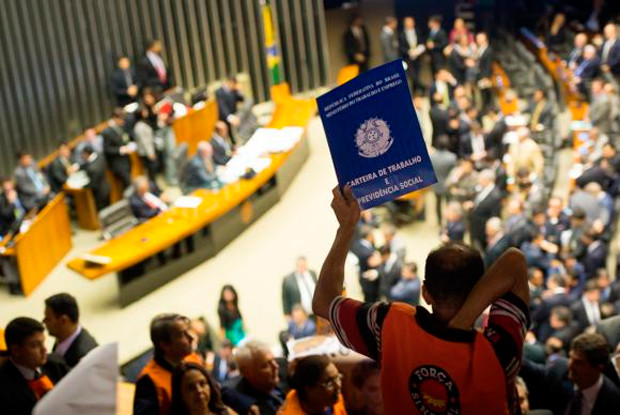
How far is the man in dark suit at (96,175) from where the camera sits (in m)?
13.6

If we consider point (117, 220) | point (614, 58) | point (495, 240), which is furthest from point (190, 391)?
point (614, 58)

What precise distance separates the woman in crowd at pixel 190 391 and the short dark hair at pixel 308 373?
14.1 inches

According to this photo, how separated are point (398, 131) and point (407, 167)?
106mm

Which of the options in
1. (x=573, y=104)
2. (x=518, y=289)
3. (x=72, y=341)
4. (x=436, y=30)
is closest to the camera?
(x=518, y=289)

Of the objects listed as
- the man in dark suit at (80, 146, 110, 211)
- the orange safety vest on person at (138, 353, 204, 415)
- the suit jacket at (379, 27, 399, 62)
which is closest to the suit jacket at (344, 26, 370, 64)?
the suit jacket at (379, 27, 399, 62)

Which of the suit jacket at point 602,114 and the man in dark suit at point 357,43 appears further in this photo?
the man in dark suit at point 357,43

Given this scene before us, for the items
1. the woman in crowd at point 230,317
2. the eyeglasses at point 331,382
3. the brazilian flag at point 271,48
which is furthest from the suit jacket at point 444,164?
the eyeglasses at point 331,382

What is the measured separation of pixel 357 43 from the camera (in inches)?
763

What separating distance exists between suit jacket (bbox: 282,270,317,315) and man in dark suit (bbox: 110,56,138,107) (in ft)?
19.5

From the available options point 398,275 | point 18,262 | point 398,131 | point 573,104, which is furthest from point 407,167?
point 573,104

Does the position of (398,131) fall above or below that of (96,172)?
Answer: above

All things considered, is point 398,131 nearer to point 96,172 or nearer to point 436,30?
point 96,172

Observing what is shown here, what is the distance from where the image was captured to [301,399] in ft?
13.9

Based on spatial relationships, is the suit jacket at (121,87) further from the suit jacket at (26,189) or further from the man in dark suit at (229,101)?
the suit jacket at (26,189)
